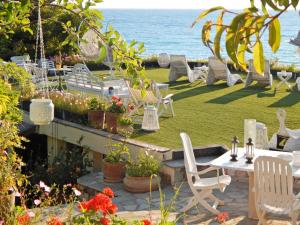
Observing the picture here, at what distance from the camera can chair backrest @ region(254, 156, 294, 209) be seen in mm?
5500

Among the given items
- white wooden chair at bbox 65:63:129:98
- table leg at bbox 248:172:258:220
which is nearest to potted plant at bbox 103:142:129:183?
table leg at bbox 248:172:258:220

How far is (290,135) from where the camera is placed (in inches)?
328

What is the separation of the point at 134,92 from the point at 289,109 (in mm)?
3212

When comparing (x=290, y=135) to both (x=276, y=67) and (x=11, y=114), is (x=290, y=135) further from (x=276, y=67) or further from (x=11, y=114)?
(x=276, y=67)

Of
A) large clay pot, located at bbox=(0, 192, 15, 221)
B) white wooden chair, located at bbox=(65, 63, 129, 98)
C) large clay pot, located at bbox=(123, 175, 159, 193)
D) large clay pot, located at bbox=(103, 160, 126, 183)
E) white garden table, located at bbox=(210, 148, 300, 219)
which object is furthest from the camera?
white wooden chair, located at bbox=(65, 63, 129, 98)

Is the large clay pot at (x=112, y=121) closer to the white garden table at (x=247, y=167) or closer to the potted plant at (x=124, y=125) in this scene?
the potted plant at (x=124, y=125)

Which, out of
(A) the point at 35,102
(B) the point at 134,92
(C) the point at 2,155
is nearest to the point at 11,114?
(C) the point at 2,155

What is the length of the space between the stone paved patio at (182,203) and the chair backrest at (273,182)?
786mm

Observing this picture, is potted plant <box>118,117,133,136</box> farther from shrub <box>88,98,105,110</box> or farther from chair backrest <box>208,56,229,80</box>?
chair backrest <box>208,56,229,80</box>

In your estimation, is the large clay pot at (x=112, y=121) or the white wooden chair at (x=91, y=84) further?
the white wooden chair at (x=91, y=84)

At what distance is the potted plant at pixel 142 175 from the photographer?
7832 mm

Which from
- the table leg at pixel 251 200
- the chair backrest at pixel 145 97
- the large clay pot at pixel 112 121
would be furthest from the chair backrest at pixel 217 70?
the table leg at pixel 251 200

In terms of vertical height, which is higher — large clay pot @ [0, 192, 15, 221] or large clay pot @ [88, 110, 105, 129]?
large clay pot @ [0, 192, 15, 221]

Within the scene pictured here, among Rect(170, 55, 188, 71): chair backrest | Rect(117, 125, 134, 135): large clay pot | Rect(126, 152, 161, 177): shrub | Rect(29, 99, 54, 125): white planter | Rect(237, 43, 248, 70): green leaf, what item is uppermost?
Rect(237, 43, 248, 70): green leaf
